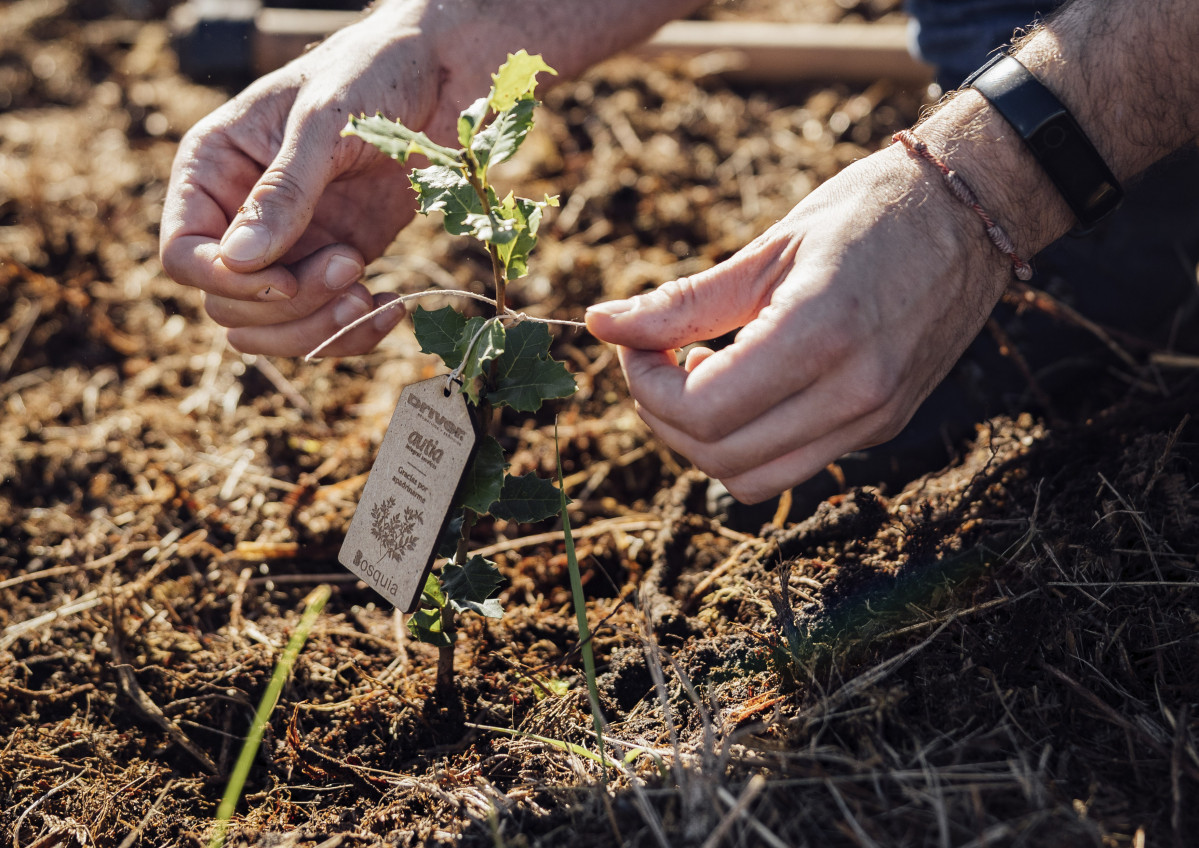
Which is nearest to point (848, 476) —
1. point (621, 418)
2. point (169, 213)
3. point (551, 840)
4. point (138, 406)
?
point (621, 418)

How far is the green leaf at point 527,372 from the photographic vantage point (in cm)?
142

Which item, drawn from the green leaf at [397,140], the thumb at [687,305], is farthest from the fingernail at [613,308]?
the green leaf at [397,140]

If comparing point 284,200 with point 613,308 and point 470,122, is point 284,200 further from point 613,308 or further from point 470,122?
point 613,308

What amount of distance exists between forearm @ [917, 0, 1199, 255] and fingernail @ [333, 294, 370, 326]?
1.18 m

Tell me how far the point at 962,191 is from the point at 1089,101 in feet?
1.20

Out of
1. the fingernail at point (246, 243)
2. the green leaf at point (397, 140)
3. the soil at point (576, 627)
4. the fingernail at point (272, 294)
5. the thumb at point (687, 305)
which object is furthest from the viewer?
the fingernail at point (272, 294)

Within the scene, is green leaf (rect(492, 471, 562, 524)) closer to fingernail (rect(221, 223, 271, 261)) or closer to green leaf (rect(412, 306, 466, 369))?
green leaf (rect(412, 306, 466, 369))

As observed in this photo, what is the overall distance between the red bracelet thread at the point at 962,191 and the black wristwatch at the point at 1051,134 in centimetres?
18

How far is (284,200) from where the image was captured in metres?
1.64

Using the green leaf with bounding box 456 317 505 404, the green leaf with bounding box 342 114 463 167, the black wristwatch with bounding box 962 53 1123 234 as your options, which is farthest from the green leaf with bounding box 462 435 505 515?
the black wristwatch with bounding box 962 53 1123 234

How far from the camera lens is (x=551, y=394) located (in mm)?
1399

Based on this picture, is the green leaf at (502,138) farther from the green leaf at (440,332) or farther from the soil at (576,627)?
the soil at (576,627)

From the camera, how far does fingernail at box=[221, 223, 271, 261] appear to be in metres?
1.58

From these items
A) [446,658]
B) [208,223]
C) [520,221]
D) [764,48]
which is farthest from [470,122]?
[764,48]
